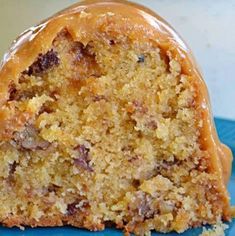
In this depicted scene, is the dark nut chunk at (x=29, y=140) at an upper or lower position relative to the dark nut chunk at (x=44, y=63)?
lower

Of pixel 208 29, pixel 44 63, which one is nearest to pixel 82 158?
pixel 44 63

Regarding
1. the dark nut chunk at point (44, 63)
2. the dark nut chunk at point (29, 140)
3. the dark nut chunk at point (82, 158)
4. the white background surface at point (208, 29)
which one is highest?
the dark nut chunk at point (44, 63)

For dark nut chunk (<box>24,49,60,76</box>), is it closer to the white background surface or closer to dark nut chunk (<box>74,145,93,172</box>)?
dark nut chunk (<box>74,145,93,172</box>)

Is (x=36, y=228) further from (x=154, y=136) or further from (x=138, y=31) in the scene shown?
(x=138, y=31)

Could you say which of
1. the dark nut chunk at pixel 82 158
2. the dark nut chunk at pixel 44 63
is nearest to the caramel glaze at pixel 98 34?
the dark nut chunk at pixel 44 63

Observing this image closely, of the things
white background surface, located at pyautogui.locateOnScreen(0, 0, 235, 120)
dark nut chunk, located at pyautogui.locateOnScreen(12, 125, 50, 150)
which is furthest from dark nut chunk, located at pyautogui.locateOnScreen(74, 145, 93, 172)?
white background surface, located at pyautogui.locateOnScreen(0, 0, 235, 120)

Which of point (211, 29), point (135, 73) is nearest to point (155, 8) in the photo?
point (211, 29)

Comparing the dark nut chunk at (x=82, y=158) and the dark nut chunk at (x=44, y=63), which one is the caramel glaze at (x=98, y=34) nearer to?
the dark nut chunk at (x=44, y=63)
